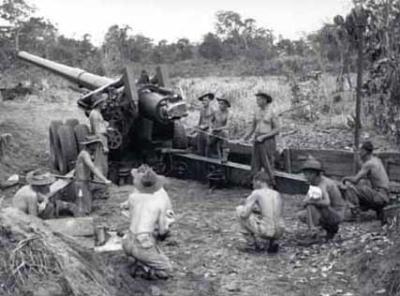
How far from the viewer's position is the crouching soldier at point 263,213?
700 centimetres

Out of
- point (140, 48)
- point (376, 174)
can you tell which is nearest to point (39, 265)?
point (376, 174)

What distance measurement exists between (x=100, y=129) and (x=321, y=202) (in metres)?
4.12

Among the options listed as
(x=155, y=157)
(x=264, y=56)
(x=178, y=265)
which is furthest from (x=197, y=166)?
(x=264, y=56)

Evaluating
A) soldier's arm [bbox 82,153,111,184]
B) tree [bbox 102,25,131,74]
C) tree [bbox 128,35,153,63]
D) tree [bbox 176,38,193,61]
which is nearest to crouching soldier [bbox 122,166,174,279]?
soldier's arm [bbox 82,153,111,184]

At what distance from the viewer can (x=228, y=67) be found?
107 feet

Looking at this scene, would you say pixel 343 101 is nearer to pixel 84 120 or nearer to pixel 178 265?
pixel 84 120

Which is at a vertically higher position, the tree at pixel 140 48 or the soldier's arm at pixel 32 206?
the tree at pixel 140 48

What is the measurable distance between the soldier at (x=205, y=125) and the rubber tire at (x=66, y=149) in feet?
6.58

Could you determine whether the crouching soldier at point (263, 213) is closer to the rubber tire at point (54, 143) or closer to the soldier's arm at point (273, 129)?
the soldier's arm at point (273, 129)

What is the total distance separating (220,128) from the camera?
430 inches

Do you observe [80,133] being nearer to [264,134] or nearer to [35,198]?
[264,134]

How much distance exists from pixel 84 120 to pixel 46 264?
12.1 m

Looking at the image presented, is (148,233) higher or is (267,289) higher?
(148,233)

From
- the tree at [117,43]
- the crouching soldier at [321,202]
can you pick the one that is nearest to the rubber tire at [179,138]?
the crouching soldier at [321,202]
